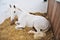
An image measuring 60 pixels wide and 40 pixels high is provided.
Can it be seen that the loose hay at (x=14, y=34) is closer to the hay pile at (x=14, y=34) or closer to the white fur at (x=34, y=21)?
the hay pile at (x=14, y=34)

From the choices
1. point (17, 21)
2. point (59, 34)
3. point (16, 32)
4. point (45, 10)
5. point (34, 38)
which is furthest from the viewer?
point (45, 10)

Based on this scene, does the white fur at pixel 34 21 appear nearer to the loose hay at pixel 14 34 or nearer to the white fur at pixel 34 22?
the white fur at pixel 34 22

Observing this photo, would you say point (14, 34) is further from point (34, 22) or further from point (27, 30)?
point (34, 22)

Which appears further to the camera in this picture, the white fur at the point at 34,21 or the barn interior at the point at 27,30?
the white fur at the point at 34,21

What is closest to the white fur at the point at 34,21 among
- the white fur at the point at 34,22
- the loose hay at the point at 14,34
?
the white fur at the point at 34,22

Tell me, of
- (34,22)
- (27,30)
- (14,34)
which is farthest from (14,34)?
(34,22)

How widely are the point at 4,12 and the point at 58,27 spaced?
1.51 meters

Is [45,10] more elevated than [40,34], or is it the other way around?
[45,10]

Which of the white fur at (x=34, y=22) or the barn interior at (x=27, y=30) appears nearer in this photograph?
the barn interior at (x=27, y=30)

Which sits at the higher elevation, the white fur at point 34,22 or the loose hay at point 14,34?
the white fur at point 34,22

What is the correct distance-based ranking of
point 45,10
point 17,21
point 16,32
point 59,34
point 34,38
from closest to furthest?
point 59,34 < point 34,38 < point 16,32 < point 17,21 < point 45,10

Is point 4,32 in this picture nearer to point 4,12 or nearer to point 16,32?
point 16,32

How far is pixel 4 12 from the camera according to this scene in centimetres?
280

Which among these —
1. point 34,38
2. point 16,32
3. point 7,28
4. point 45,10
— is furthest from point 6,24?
point 45,10
